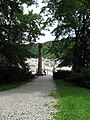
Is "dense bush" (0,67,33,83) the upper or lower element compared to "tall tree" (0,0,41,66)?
lower

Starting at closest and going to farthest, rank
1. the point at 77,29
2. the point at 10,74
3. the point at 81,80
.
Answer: the point at 81,80
the point at 10,74
the point at 77,29

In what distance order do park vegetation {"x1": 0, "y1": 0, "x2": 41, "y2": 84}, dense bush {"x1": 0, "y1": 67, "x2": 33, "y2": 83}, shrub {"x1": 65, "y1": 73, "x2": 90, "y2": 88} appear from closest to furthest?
shrub {"x1": 65, "y1": 73, "x2": 90, "y2": 88} < park vegetation {"x1": 0, "y1": 0, "x2": 41, "y2": 84} < dense bush {"x1": 0, "y1": 67, "x2": 33, "y2": 83}

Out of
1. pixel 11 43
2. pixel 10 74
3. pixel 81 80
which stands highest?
pixel 11 43

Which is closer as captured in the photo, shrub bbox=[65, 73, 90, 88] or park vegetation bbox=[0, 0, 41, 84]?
shrub bbox=[65, 73, 90, 88]

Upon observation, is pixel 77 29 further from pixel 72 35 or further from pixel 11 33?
pixel 11 33

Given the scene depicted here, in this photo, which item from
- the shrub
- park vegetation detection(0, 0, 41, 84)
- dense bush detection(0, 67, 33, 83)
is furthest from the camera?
dense bush detection(0, 67, 33, 83)

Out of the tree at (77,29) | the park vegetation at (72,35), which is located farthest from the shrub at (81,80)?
the tree at (77,29)

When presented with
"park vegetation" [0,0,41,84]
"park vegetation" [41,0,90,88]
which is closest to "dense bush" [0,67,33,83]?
"park vegetation" [0,0,41,84]

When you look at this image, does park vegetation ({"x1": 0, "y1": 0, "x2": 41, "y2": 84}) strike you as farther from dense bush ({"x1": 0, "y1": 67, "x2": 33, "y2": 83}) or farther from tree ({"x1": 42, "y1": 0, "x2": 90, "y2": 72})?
tree ({"x1": 42, "y1": 0, "x2": 90, "y2": 72})

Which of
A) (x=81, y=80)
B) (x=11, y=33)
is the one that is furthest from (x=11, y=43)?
(x=81, y=80)

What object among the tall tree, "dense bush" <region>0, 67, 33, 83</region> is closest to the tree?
the tall tree

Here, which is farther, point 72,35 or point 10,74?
point 72,35

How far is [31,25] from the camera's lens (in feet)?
146

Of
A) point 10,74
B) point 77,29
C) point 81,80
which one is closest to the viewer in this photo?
point 81,80
